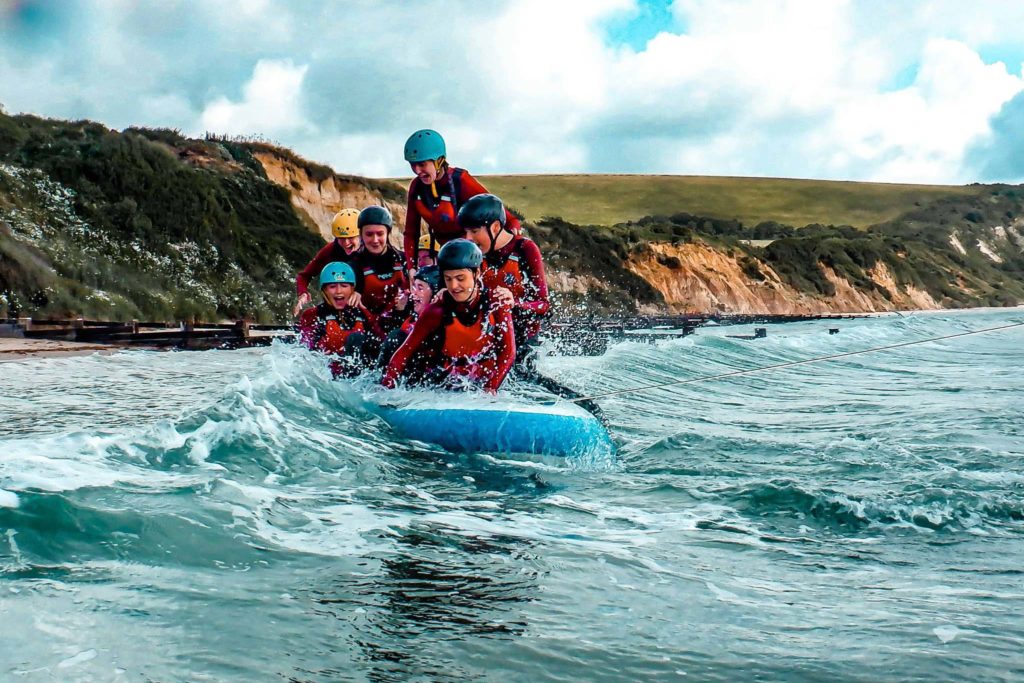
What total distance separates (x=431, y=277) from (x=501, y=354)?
156 cm

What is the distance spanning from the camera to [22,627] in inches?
152

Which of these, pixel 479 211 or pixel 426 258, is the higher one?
pixel 479 211

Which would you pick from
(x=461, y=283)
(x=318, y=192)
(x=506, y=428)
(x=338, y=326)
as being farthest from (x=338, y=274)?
(x=318, y=192)

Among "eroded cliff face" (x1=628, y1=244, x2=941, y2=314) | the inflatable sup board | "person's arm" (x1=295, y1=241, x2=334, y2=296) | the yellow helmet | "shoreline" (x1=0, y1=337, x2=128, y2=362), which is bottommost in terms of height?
the inflatable sup board

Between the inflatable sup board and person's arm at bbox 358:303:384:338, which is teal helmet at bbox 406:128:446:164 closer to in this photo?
person's arm at bbox 358:303:384:338

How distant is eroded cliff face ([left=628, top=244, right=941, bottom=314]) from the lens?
5794 centimetres

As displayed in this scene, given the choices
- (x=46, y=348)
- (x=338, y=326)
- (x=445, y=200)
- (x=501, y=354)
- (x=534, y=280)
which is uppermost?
(x=445, y=200)

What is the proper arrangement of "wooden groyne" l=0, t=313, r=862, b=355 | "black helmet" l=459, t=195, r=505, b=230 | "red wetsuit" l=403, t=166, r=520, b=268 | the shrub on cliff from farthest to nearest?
the shrub on cliff → "wooden groyne" l=0, t=313, r=862, b=355 → "red wetsuit" l=403, t=166, r=520, b=268 → "black helmet" l=459, t=195, r=505, b=230

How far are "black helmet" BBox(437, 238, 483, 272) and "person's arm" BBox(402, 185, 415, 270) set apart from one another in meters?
2.60

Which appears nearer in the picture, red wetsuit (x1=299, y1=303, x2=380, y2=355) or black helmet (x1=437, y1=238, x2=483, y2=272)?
black helmet (x1=437, y1=238, x2=483, y2=272)

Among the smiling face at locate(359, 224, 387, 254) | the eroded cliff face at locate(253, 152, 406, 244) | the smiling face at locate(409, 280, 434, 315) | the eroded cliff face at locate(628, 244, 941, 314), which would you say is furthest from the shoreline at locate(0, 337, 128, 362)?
the eroded cliff face at locate(628, 244, 941, 314)

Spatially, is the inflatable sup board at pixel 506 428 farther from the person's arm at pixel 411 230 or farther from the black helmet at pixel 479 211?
the person's arm at pixel 411 230

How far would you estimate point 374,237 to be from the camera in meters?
11.8

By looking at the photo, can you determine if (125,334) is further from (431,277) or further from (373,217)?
(431,277)
